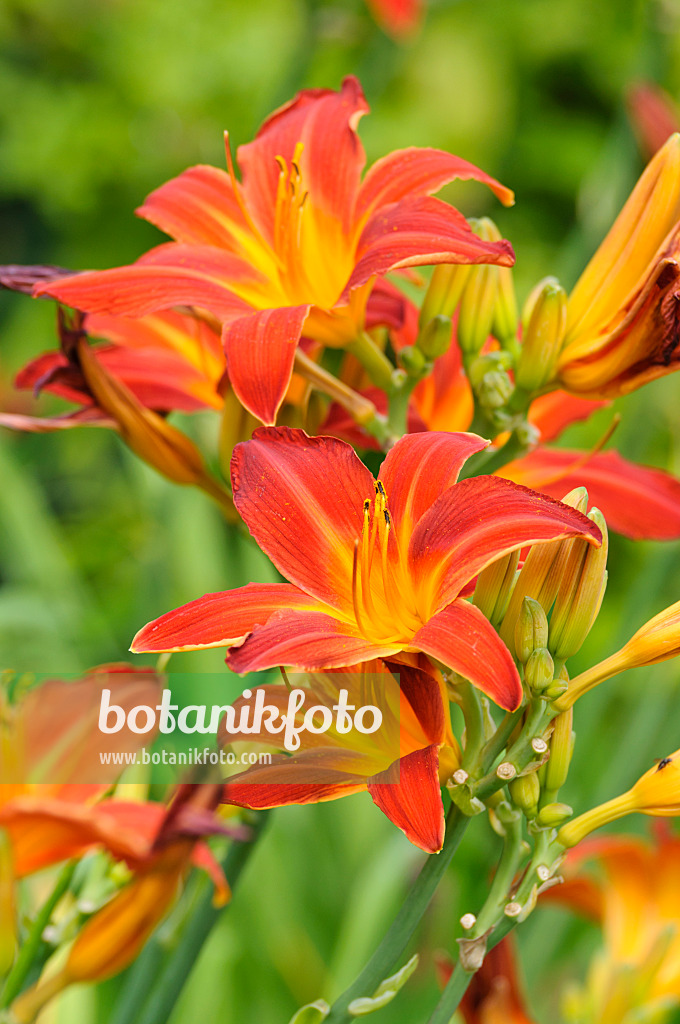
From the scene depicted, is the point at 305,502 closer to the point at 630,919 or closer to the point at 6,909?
the point at 6,909

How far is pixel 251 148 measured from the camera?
1.87 ft

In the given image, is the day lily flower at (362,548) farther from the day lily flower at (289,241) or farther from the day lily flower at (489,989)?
the day lily flower at (489,989)

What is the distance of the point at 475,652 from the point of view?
1.09 feet

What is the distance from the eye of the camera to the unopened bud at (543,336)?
0.50 metres

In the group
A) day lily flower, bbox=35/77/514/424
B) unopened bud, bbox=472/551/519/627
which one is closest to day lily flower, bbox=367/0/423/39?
day lily flower, bbox=35/77/514/424

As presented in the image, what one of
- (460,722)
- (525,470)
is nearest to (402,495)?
(525,470)

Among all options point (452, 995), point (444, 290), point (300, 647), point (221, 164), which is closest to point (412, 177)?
point (444, 290)

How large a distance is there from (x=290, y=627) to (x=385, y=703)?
0.07 meters

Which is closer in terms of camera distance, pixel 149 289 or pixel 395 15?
pixel 149 289

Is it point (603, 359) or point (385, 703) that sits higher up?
point (603, 359)

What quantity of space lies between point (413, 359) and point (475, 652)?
239mm

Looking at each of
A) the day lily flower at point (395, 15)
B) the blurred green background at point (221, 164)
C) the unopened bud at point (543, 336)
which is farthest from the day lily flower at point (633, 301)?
the day lily flower at point (395, 15)

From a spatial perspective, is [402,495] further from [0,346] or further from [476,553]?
[0,346]

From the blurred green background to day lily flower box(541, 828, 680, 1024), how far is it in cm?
25
